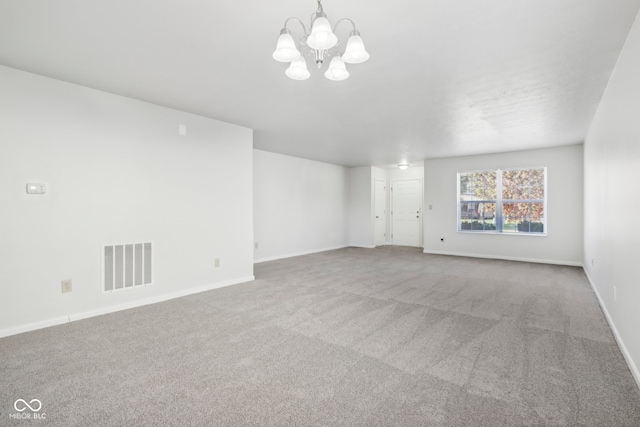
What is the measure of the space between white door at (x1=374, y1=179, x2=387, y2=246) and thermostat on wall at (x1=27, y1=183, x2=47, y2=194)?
295 inches

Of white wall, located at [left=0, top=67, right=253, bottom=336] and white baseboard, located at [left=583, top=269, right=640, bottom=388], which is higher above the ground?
white wall, located at [left=0, top=67, right=253, bottom=336]

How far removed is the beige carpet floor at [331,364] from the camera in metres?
1.75

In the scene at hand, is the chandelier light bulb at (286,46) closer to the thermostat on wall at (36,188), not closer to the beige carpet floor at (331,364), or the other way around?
the beige carpet floor at (331,364)

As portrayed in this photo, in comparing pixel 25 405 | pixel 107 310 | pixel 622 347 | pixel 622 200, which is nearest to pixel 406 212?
pixel 622 200

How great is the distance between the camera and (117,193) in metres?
3.48

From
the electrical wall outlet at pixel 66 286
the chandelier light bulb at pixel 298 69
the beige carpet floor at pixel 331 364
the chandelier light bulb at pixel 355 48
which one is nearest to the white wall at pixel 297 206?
the beige carpet floor at pixel 331 364

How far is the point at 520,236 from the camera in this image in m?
6.69

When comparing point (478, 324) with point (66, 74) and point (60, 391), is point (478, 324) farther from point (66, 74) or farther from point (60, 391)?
point (66, 74)

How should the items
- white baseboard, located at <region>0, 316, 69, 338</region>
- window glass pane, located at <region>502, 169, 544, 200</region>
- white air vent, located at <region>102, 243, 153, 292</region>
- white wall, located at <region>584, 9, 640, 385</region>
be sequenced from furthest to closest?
window glass pane, located at <region>502, 169, 544, 200</region> → white air vent, located at <region>102, 243, 153, 292</region> → white baseboard, located at <region>0, 316, 69, 338</region> → white wall, located at <region>584, 9, 640, 385</region>

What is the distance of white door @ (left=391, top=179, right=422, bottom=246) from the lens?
932 cm

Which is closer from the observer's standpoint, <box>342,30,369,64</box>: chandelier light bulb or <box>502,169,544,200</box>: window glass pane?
<box>342,30,369,64</box>: chandelier light bulb

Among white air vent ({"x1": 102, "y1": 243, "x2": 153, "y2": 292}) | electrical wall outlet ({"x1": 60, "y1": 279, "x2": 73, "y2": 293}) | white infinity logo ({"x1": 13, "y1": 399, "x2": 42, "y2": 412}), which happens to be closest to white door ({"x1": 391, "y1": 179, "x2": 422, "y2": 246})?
white air vent ({"x1": 102, "y1": 243, "x2": 153, "y2": 292})

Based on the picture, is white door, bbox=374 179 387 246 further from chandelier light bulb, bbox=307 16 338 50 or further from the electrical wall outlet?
chandelier light bulb, bbox=307 16 338 50

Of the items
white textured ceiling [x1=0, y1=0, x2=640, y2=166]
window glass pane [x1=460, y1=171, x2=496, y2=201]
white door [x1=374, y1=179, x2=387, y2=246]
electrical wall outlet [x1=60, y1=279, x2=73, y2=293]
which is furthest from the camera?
white door [x1=374, y1=179, x2=387, y2=246]
